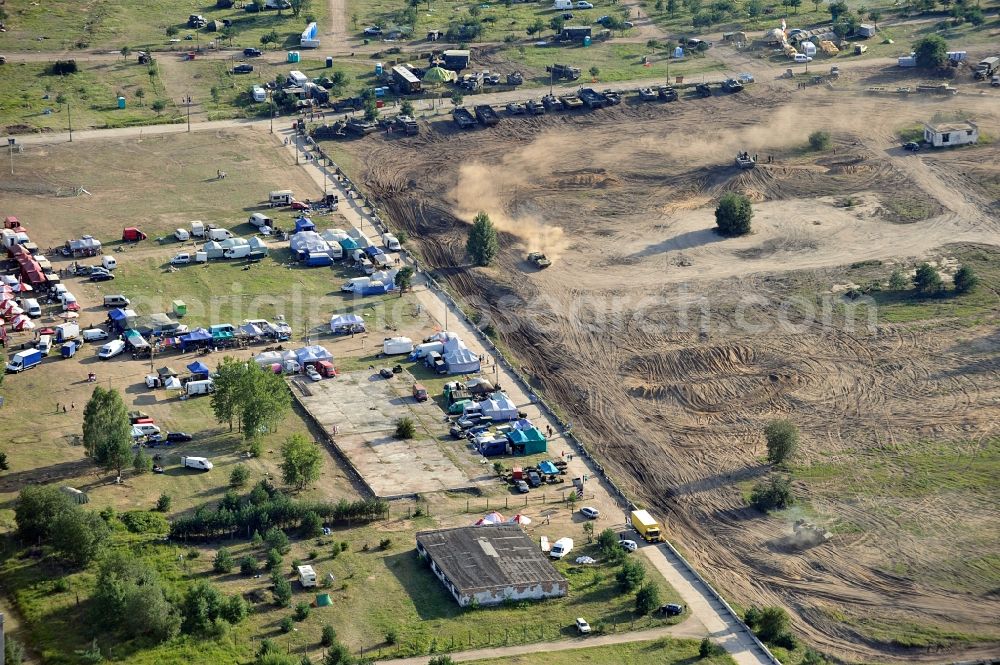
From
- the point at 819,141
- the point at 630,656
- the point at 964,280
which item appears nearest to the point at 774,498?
the point at 630,656

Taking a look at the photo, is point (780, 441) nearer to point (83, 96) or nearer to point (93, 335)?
point (93, 335)

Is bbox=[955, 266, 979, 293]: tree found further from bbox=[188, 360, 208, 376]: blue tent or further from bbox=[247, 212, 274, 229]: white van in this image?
bbox=[188, 360, 208, 376]: blue tent

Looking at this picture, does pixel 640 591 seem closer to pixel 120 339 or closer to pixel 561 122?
pixel 120 339

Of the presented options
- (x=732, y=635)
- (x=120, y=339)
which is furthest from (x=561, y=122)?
(x=732, y=635)

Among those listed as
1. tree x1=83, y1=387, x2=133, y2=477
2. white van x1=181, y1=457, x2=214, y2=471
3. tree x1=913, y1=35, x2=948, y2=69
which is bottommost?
white van x1=181, y1=457, x2=214, y2=471

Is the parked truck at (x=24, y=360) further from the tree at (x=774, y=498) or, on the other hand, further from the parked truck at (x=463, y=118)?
the parked truck at (x=463, y=118)

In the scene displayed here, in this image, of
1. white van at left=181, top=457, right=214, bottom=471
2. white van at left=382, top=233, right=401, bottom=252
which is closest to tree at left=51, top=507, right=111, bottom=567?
white van at left=181, top=457, right=214, bottom=471
